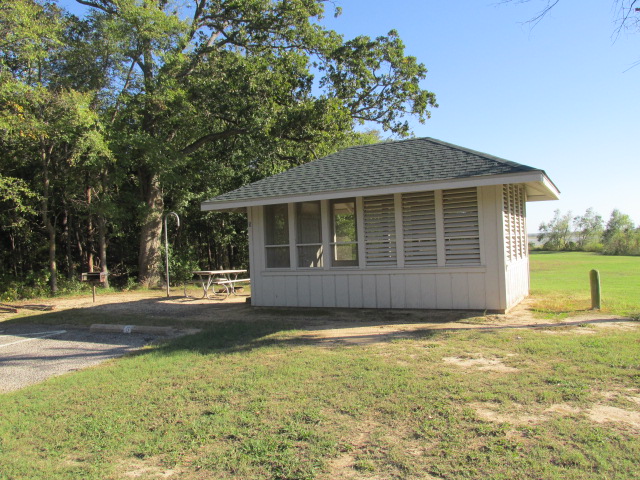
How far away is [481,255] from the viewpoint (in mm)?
8633

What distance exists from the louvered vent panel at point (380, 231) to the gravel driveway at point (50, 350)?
4.44 m

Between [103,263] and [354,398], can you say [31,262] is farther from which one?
[354,398]

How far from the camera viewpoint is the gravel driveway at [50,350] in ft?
19.8

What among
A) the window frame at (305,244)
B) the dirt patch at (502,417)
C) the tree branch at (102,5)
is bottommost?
the dirt patch at (502,417)

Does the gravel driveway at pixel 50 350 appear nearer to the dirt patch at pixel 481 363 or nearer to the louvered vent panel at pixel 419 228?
the dirt patch at pixel 481 363

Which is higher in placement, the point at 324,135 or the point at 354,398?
the point at 324,135

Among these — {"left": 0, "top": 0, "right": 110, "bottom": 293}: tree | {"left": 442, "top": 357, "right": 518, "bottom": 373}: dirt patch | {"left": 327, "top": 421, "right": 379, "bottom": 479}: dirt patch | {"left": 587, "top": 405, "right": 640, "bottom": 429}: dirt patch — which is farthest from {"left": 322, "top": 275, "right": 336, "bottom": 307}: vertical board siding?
{"left": 0, "top": 0, "right": 110, "bottom": 293}: tree

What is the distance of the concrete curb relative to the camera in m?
8.36

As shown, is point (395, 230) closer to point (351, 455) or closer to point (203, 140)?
point (351, 455)

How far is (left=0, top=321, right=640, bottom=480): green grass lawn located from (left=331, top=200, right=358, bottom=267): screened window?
3677 mm

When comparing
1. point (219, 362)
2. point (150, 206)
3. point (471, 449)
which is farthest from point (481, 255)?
point (150, 206)

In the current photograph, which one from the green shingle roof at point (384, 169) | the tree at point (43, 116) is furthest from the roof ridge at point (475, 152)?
the tree at point (43, 116)

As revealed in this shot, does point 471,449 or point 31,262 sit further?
point 31,262

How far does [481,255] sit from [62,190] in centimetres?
1427
